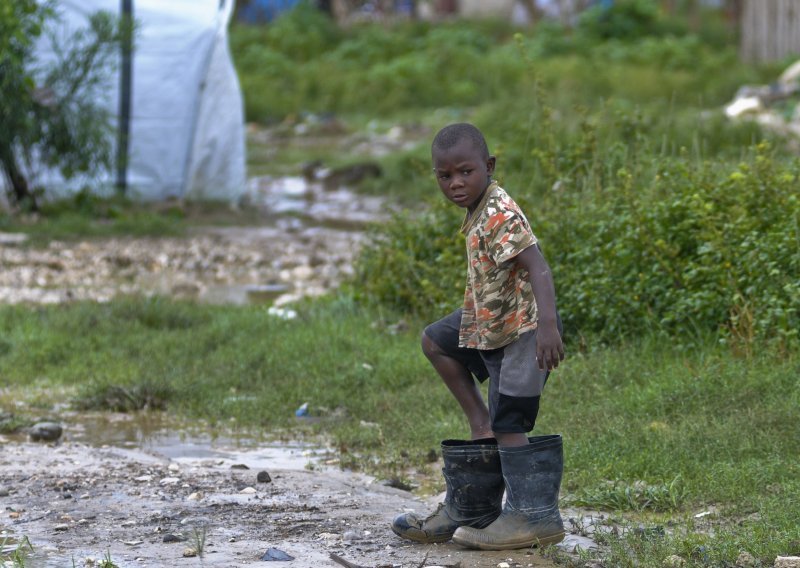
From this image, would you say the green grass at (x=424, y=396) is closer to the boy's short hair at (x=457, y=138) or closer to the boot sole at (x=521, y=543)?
the boot sole at (x=521, y=543)

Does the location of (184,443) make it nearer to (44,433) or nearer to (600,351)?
(44,433)

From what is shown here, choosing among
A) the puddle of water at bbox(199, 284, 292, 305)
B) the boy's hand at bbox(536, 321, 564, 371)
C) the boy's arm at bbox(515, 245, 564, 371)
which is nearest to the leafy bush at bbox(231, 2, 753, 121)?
the puddle of water at bbox(199, 284, 292, 305)

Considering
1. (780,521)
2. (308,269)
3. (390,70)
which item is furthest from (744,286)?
(390,70)

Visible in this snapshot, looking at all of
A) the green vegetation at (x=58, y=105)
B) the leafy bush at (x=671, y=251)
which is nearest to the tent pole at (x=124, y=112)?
the green vegetation at (x=58, y=105)

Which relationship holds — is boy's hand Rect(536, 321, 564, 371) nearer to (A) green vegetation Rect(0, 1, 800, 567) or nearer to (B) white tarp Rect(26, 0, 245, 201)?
(A) green vegetation Rect(0, 1, 800, 567)

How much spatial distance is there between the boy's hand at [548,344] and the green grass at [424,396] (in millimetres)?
609

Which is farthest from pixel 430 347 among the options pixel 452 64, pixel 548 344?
pixel 452 64

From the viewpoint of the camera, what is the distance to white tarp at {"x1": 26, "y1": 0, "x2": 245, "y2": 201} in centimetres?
1231

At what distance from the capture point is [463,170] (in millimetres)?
3889

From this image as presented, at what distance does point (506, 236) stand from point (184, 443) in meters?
2.38

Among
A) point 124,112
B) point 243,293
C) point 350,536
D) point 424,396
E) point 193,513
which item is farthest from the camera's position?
point 124,112

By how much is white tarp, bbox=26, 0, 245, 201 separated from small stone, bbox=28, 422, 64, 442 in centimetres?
684

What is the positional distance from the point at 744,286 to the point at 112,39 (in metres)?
7.32

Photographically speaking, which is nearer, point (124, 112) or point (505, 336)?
point (505, 336)
